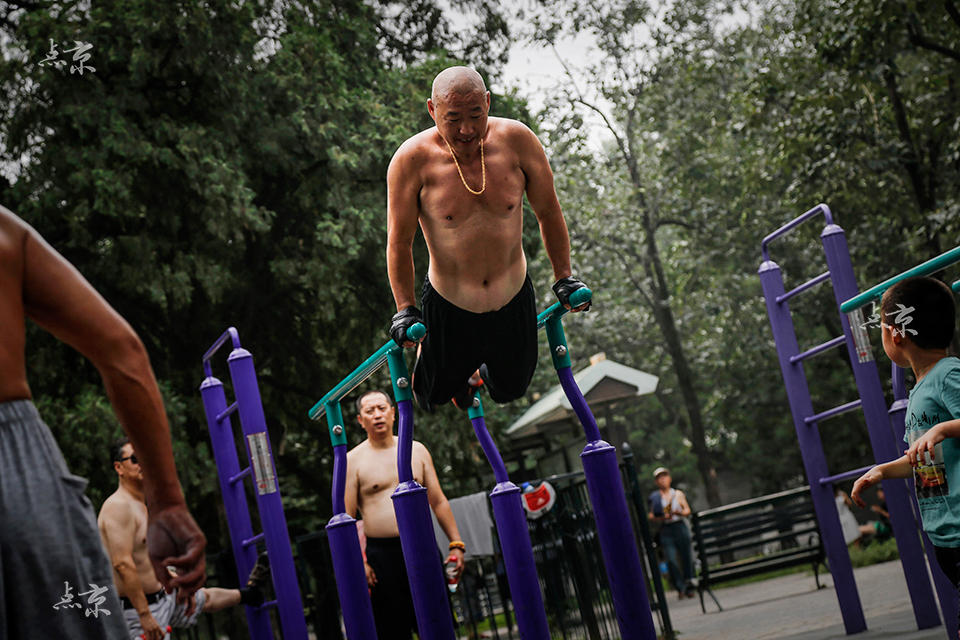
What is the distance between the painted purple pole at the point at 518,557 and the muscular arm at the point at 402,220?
2.48ft

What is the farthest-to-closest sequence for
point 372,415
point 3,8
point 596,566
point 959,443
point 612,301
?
1. point 612,301
2. point 3,8
3. point 596,566
4. point 372,415
5. point 959,443

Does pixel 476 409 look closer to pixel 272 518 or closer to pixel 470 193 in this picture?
pixel 470 193

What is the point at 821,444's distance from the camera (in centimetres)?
562

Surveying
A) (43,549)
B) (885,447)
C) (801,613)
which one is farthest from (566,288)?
(801,613)

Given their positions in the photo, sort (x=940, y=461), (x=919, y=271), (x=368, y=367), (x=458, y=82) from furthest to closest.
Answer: (x=368, y=367) < (x=919, y=271) < (x=458, y=82) < (x=940, y=461)

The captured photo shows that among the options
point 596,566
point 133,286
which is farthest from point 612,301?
point 596,566

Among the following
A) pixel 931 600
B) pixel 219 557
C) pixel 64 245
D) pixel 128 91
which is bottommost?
pixel 931 600

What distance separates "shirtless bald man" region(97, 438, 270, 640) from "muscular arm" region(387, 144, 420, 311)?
2.14 m

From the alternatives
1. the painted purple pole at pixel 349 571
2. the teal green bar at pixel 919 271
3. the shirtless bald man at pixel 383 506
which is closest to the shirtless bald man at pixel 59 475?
the teal green bar at pixel 919 271

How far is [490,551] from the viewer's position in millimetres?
8375

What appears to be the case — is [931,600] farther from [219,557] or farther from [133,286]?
[133,286]

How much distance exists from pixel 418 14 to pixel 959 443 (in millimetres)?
10629

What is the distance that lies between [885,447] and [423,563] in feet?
9.33

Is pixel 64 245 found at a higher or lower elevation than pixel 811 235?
higher
